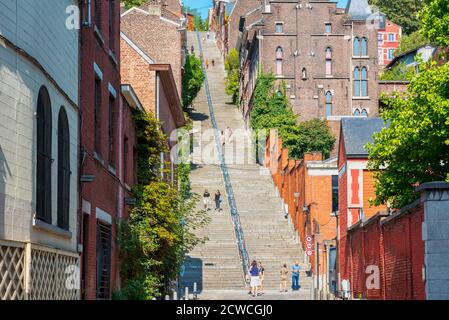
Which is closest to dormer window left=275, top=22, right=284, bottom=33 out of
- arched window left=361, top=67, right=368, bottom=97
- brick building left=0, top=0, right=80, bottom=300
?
arched window left=361, top=67, right=368, bottom=97

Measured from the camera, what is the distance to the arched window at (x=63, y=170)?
17.7 meters

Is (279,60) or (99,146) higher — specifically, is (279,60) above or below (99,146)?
Result: above

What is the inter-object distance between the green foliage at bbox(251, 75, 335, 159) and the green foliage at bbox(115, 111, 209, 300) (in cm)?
4403

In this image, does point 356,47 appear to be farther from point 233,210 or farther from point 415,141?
point 415,141

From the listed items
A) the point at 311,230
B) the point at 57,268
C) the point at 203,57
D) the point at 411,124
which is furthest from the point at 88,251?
the point at 203,57

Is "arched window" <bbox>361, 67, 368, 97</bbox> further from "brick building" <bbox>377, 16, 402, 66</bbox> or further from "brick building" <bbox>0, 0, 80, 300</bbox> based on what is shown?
"brick building" <bbox>0, 0, 80, 300</bbox>

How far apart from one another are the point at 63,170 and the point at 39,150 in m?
2.13

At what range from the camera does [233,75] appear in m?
111

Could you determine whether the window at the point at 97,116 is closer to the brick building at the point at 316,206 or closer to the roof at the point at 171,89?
the roof at the point at 171,89

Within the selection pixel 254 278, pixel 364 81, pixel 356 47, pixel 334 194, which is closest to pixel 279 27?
pixel 356 47

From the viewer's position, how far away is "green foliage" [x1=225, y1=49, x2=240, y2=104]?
10575 cm

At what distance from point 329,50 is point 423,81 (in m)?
52.8

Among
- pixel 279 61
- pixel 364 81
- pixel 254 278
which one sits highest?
pixel 279 61

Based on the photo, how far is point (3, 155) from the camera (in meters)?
13.4
